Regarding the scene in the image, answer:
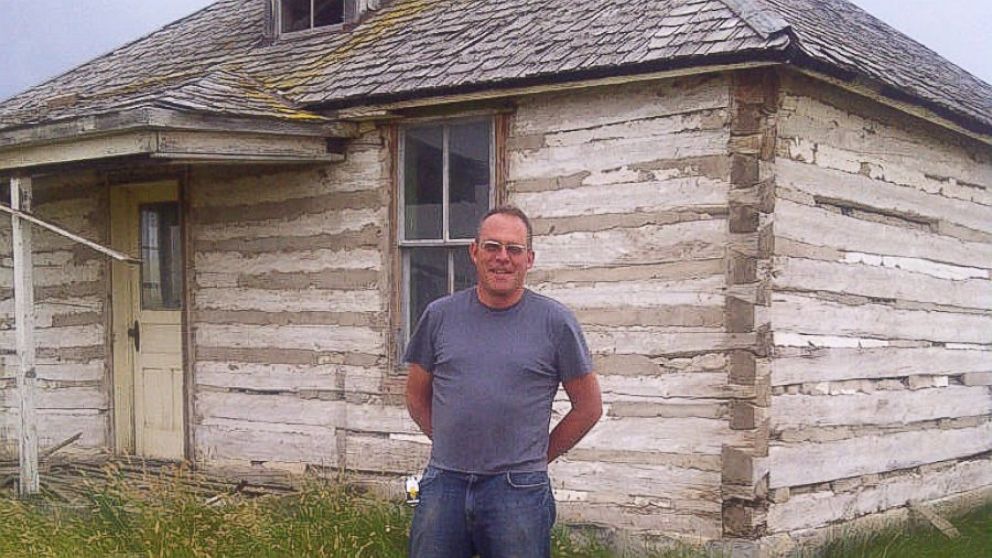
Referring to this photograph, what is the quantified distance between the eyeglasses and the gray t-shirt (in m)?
0.19

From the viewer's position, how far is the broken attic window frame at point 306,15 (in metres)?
10.2

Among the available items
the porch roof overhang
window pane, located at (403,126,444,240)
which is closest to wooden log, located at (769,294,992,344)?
window pane, located at (403,126,444,240)

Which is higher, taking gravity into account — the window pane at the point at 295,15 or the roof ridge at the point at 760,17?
the window pane at the point at 295,15

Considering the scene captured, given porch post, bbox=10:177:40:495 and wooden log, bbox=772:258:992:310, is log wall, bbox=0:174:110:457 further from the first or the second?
wooden log, bbox=772:258:992:310

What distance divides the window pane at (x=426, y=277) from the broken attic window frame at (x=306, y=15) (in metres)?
2.99

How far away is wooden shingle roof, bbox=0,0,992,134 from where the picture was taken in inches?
267

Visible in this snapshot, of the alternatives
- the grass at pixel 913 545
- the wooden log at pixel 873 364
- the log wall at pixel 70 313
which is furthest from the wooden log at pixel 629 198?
the log wall at pixel 70 313

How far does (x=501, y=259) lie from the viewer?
4293 millimetres

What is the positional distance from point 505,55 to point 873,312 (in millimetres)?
2967

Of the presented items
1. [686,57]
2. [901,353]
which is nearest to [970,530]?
[901,353]

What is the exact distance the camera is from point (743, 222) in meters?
6.74

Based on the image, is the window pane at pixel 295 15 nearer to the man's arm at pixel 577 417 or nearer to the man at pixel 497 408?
the man at pixel 497 408

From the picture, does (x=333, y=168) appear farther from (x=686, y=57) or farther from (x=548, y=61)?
(x=686, y=57)

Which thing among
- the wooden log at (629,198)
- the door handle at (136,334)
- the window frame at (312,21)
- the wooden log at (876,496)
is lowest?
the wooden log at (876,496)
